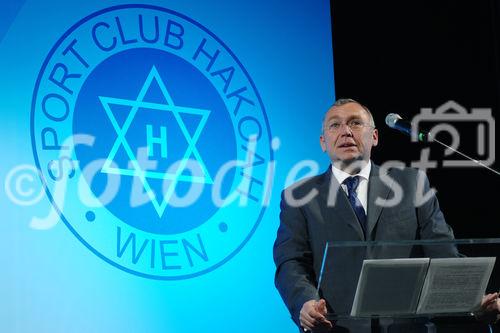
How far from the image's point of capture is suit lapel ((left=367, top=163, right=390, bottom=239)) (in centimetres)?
282

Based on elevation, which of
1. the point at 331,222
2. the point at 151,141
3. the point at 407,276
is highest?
the point at 151,141

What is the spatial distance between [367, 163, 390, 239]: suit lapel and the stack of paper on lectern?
1.95 ft

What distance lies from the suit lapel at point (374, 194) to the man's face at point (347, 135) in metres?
0.11

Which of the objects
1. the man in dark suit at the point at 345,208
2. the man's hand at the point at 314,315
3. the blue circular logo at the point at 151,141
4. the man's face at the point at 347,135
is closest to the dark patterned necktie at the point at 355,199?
the man in dark suit at the point at 345,208

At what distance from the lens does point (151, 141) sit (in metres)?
3.62

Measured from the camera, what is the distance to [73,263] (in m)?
3.31

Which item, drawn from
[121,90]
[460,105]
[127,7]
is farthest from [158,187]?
[460,105]

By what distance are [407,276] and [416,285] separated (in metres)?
0.05

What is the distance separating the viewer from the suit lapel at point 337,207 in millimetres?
2812

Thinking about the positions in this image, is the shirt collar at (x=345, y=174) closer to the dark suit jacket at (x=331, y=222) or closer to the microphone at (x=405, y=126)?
the dark suit jacket at (x=331, y=222)

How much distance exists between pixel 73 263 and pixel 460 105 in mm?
3014

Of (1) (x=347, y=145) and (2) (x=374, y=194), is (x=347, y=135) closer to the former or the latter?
(1) (x=347, y=145)

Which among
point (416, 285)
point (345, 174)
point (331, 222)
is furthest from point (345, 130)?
point (416, 285)

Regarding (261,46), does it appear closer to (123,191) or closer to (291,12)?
(291,12)
